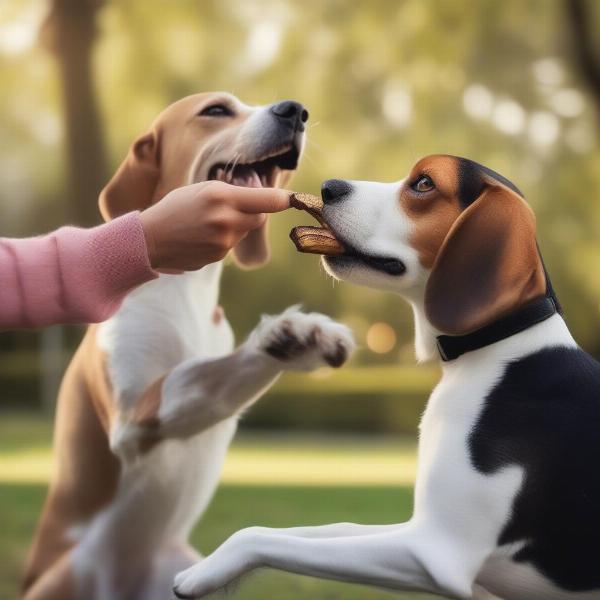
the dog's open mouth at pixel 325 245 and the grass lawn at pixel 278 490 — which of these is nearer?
the dog's open mouth at pixel 325 245

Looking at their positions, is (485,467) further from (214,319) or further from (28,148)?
(28,148)

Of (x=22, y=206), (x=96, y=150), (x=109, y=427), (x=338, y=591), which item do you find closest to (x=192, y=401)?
(x=109, y=427)

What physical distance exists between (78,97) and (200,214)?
764 centimetres

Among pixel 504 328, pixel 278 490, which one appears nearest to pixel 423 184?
pixel 504 328

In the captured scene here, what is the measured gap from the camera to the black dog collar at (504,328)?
6.05 feet

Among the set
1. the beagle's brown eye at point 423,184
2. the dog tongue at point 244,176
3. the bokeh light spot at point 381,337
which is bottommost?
the bokeh light spot at point 381,337

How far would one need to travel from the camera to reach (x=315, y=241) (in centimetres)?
197

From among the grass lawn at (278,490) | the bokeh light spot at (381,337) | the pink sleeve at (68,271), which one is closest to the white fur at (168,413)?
the grass lawn at (278,490)

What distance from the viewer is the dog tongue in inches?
101

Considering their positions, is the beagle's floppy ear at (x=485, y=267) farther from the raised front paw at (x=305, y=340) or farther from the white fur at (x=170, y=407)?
the white fur at (x=170, y=407)

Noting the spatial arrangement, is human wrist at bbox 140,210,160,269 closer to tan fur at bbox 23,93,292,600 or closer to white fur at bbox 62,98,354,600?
white fur at bbox 62,98,354,600

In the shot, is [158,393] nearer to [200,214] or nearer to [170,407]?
[170,407]

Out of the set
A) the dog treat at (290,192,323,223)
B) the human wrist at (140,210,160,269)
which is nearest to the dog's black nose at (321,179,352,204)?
the dog treat at (290,192,323,223)

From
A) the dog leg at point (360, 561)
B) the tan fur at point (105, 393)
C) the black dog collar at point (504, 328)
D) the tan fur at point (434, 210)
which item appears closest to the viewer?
the dog leg at point (360, 561)
